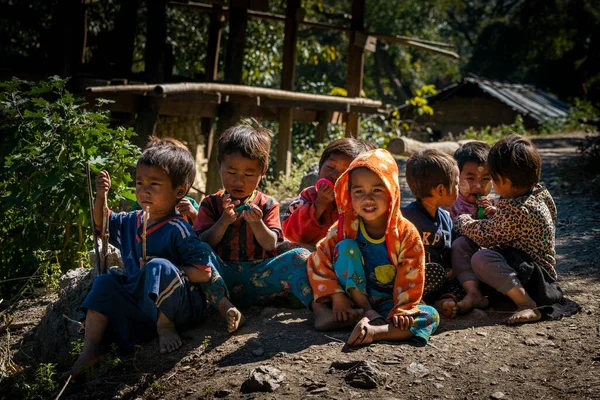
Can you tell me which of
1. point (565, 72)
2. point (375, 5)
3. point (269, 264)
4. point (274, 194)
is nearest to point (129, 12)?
point (274, 194)

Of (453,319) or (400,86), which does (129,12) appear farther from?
(400,86)

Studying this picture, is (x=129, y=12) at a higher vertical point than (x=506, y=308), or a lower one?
higher

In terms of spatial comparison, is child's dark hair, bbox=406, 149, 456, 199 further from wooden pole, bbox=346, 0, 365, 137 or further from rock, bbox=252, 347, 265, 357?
wooden pole, bbox=346, 0, 365, 137

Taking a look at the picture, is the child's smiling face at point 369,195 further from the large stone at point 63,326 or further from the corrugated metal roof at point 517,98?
the corrugated metal roof at point 517,98

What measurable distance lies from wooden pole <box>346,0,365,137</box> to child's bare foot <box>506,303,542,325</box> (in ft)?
23.7

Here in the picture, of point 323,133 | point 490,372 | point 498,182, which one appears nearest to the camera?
point 490,372

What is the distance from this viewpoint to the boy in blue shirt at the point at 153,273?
11.8ft

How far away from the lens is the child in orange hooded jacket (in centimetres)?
350

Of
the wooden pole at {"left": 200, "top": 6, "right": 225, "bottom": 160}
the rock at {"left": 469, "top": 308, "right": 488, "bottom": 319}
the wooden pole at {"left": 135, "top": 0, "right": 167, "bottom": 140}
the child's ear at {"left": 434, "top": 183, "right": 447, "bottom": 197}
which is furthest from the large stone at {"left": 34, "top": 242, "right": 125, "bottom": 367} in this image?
the wooden pole at {"left": 200, "top": 6, "right": 225, "bottom": 160}

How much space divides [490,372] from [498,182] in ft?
4.18

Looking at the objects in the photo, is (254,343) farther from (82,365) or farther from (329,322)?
(82,365)

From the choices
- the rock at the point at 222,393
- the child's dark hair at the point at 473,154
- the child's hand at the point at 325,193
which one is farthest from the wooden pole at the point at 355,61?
the rock at the point at 222,393

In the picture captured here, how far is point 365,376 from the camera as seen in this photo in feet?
9.90

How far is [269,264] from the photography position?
411cm
